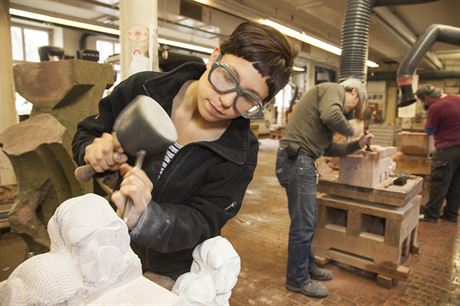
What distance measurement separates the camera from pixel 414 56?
452cm

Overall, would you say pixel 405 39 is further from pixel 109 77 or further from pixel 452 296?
pixel 109 77

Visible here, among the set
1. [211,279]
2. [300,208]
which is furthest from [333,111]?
[211,279]

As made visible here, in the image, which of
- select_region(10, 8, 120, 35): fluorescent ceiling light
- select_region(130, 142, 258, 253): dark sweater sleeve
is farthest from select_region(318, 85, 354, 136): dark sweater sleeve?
select_region(10, 8, 120, 35): fluorescent ceiling light

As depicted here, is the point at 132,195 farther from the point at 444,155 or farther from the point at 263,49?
the point at 444,155

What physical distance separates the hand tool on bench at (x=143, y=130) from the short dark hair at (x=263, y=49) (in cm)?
36

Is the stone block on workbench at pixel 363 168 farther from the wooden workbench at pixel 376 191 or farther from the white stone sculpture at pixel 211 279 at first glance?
the white stone sculpture at pixel 211 279

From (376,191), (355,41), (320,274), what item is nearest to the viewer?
(376,191)

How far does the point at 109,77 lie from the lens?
8.84 feet

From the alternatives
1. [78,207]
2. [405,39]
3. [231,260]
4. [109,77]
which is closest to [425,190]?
[405,39]

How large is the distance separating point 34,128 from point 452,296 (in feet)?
11.0

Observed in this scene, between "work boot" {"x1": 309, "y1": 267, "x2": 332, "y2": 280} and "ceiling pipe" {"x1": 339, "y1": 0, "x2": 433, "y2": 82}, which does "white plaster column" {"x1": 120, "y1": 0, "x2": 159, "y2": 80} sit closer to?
"ceiling pipe" {"x1": 339, "y1": 0, "x2": 433, "y2": 82}

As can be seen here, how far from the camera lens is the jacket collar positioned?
119 centimetres

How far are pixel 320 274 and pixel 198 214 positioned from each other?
2109 millimetres

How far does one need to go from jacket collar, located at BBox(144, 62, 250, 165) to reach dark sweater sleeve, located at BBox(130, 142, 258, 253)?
0.17 feet
